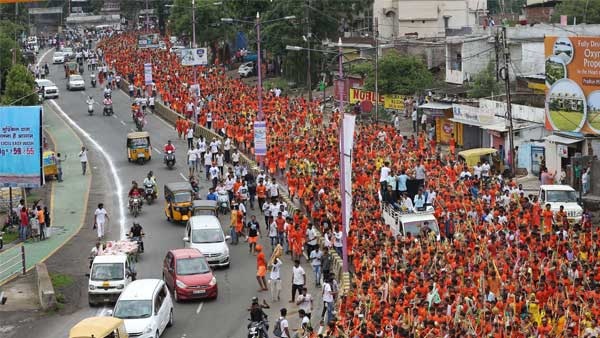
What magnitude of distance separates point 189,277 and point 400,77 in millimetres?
38260

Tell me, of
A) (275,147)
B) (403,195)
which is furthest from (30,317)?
(275,147)

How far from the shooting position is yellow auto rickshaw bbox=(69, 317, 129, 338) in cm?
2412

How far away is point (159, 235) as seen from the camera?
38938mm

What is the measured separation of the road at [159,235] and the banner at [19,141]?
11.6 ft

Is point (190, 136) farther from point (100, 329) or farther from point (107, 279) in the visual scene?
point (100, 329)

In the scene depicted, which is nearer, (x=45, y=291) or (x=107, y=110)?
(x=45, y=291)

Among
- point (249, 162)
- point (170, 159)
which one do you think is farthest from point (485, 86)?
point (170, 159)

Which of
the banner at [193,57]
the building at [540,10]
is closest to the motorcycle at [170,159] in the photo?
the banner at [193,57]

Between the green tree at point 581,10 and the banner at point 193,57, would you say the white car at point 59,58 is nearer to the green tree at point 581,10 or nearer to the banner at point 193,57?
the banner at point 193,57

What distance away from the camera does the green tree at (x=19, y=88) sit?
6252 centimetres

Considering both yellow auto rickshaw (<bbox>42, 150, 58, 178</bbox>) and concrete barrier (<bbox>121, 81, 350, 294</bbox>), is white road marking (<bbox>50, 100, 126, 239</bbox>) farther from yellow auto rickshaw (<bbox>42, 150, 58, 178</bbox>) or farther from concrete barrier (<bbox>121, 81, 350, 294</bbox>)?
concrete barrier (<bbox>121, 81, 350, 294</bbox>)

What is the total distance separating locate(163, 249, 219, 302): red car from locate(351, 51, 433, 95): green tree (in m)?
36.7

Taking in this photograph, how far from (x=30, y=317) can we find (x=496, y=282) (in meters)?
12.2

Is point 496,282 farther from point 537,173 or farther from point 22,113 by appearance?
point 537,173
